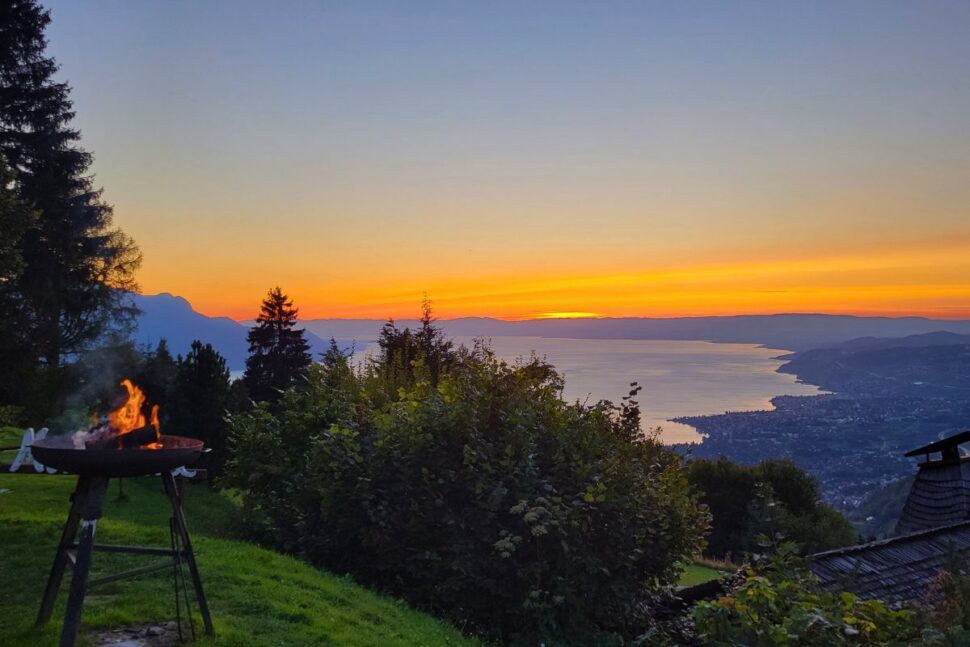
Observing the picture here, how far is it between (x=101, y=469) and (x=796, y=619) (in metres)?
5.62

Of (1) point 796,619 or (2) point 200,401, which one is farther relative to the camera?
(2) point 200,401

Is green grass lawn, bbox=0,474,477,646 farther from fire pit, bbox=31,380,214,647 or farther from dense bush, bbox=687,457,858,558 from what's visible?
dense bush, bbox=687,457,858,558

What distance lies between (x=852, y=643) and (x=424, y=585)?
5067 mm

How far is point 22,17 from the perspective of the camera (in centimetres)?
2877

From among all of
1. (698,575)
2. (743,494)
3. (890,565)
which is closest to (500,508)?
(890,565)

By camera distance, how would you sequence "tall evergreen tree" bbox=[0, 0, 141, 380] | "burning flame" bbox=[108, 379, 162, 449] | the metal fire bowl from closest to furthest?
the metal fire bowl → "burning flame" bbox=[108, 379, 162, 449] → "tall evergreen tree" bbox=[0, 0, 141, 380]

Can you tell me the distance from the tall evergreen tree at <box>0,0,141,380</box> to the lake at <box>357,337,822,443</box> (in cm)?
1941

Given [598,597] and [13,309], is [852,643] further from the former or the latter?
[13,309]

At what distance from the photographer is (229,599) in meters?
6.50

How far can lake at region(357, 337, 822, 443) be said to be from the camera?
201 feet

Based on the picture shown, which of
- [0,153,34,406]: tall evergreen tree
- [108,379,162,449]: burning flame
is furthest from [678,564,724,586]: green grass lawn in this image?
[0,153,34,406]: tall evergreen tree

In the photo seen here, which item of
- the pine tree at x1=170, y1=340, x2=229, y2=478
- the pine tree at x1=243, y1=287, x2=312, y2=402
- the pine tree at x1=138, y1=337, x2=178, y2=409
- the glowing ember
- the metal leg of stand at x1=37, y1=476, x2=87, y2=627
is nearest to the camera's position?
the glowing ember

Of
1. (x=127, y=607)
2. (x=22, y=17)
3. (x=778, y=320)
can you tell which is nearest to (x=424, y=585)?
(x=127, y=607)

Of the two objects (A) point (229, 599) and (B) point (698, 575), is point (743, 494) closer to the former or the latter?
(B) point (698, 575)
